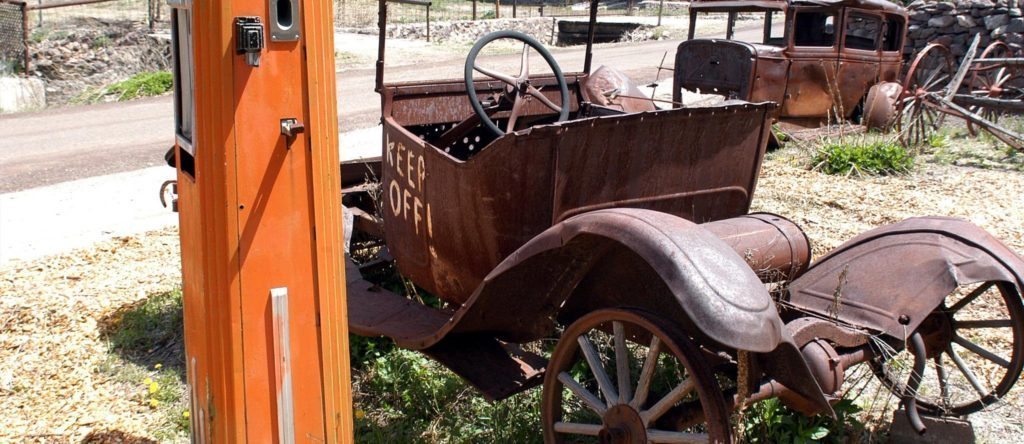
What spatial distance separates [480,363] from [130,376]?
189cm

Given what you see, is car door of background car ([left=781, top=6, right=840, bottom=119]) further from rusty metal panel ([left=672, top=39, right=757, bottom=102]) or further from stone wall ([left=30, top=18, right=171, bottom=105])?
stone wall ([left=30, top=18, right=171, bottom=105])

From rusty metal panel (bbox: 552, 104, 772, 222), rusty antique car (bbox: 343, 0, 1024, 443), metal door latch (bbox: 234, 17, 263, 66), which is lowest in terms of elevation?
rusty antique car (bbox: 343, 0, 1024, 443)

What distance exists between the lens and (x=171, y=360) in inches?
175

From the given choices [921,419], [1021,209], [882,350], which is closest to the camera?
[882,350]

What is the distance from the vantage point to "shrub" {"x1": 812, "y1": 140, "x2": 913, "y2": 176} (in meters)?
8.23

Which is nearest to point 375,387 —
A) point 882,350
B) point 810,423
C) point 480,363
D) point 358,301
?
point 358,301

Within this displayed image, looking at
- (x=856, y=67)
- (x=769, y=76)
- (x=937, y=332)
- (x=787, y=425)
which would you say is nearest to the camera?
(x=787, y=425)

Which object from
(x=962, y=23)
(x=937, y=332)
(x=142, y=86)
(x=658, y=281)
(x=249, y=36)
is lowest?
(x=142, y=86)

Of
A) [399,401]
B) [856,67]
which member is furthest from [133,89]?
[399,401]

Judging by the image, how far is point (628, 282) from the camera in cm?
309

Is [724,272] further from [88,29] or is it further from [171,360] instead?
[88,29]

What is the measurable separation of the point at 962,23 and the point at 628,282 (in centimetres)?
1462

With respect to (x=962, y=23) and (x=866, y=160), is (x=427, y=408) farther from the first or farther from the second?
(x=962, y=23)

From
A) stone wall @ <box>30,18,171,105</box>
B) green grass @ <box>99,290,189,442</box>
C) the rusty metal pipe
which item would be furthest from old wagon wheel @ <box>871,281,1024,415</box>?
stone wall @ <box>30,18,171,105</box>
